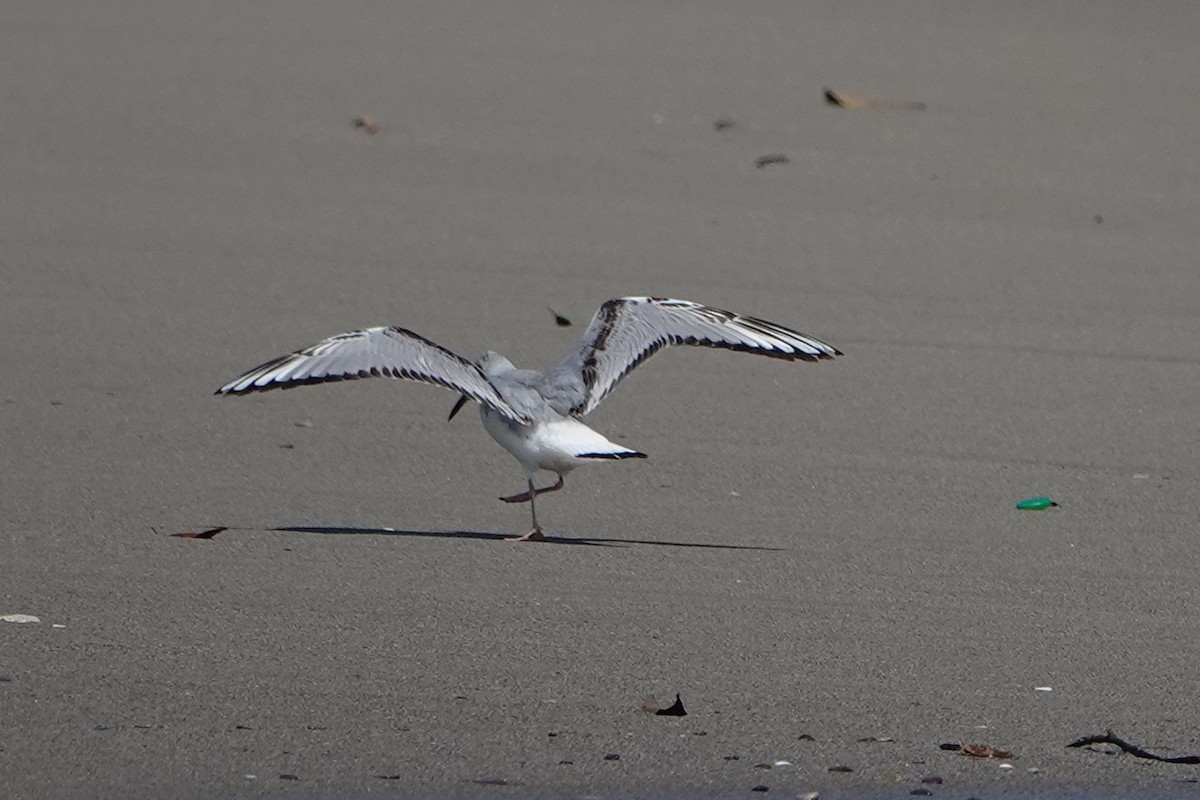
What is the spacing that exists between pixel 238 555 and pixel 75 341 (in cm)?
293

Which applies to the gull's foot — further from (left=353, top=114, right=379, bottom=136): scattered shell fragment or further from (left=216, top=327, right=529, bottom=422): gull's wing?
(left=353, top=114, right=379, bottom=136): scattered shell fragment

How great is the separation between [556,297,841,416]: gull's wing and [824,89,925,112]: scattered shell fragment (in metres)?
6.42

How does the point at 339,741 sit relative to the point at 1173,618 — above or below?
below

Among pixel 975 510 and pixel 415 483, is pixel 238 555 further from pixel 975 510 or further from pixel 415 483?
pixel 975 510

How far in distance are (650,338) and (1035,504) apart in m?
1.43

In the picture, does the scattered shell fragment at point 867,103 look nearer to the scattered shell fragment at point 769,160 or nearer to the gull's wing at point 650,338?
the scattered shell fragment at point 769,160

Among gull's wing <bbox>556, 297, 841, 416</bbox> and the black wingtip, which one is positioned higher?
gull's wing <bbox>556, 297, 841, 416</bbox>

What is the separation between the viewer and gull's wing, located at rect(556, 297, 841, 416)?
6.98 meters

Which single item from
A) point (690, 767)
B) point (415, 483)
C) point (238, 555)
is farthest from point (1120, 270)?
point (690, 767)

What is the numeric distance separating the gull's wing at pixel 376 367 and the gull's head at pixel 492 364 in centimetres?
20

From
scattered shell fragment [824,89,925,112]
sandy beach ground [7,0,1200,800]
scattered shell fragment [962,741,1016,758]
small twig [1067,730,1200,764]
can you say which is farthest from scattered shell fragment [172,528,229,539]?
scattered shell fragment [824,89,925,112]

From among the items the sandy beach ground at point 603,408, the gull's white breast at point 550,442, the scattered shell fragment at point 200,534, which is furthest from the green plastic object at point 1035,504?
the scattered shell fragment at point 200,534

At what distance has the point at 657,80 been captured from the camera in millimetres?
14125

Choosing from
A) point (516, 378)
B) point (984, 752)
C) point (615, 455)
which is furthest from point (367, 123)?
point (984, 752)
